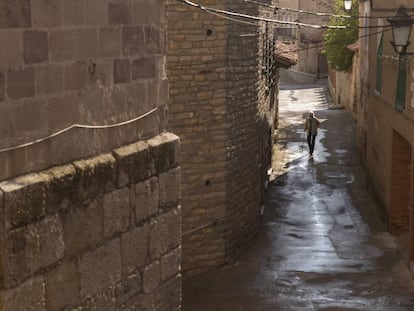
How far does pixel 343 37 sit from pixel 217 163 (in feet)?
61.5

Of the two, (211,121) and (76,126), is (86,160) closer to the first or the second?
(76,126)

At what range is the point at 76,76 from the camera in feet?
14.3

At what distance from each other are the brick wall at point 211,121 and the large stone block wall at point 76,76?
7.39 metres

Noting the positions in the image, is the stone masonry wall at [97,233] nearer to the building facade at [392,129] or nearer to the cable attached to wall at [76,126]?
the cable attached to wall at [76,126]

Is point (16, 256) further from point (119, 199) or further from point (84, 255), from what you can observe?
point (119, 199)

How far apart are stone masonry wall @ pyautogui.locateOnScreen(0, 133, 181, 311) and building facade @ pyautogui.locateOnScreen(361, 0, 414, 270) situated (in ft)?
29.9

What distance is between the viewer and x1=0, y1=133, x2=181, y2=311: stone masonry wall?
394 centimetres

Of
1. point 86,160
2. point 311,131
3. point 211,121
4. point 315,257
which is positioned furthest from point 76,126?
point 311,131

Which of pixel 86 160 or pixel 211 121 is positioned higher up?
pixel 86 160

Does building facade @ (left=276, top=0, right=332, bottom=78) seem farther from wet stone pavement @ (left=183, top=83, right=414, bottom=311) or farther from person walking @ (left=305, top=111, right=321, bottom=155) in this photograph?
wet stone pavement @ (left=183, top=83, right=414, bottom=311)

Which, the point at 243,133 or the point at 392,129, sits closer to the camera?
the point at 243,133

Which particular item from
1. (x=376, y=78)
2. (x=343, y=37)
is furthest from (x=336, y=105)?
(x=376, y=78)

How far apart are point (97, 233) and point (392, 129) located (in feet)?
41.3

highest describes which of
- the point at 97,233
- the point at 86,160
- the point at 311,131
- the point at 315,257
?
the point at 86,160
